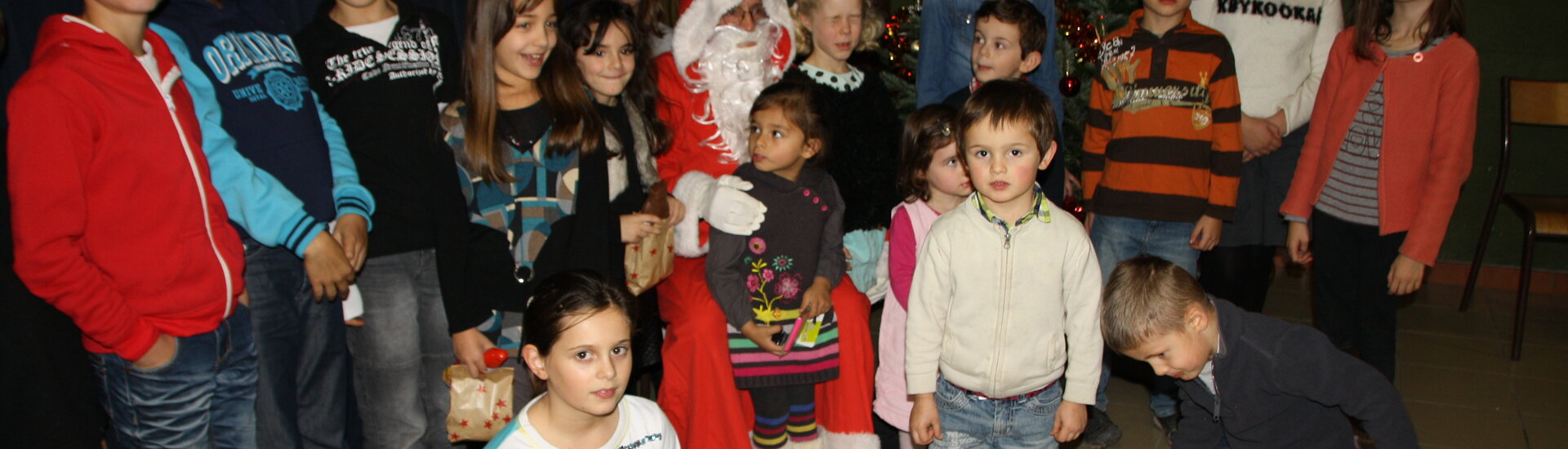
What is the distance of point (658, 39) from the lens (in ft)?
10.3

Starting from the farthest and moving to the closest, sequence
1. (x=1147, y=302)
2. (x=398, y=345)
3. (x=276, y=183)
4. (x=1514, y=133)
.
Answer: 1. (x=1514, y=133)
2. (x=398, y=345)
3. (x=276, y=183)
4. (x=1147, y=302)

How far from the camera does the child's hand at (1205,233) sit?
2871 mm

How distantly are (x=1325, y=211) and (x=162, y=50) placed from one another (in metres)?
3.05

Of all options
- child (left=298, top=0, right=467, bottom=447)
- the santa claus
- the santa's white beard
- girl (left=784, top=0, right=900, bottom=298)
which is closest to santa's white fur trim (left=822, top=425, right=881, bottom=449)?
the santa claus

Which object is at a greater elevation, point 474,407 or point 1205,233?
point 1205,233

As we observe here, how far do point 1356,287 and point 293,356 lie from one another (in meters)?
2.94

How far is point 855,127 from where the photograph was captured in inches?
116

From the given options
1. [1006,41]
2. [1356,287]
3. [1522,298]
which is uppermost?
[1006,41]

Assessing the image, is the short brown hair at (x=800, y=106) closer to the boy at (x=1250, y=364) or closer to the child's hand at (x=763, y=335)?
the child's hand at (x=763, y=335)

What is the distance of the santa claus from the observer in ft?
8.88

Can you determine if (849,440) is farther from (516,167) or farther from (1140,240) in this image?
(516,167)

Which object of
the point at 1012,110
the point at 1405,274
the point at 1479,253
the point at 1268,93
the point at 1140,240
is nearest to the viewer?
the point at 1012,110

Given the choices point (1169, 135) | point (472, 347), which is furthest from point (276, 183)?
point (1169, 135)

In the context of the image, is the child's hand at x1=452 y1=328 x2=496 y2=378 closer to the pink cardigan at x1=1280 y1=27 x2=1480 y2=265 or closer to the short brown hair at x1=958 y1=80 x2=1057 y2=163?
the short brown hair at x1=958 y1=80 x2=1057 y2=163
